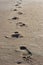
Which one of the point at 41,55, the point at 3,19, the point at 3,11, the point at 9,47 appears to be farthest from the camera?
the point at 3,11

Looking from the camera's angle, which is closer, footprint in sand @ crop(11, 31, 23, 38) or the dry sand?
the dry sand

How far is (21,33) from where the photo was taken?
9.61ft

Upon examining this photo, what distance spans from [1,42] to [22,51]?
1.18ft

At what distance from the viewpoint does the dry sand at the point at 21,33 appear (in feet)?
7.23

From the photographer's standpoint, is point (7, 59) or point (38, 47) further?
point (38, 47)

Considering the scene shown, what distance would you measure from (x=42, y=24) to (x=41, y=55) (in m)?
1.10

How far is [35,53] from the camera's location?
232 cm

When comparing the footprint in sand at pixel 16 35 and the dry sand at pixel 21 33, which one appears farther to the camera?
the footprint in sand at pixel 16 35

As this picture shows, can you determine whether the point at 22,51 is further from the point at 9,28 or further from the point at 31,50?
the point at 9,28

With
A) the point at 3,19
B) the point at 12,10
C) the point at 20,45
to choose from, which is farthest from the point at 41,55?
the point at 12,10

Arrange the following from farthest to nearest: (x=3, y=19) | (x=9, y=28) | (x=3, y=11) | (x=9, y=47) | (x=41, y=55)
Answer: (x=3, y=11), (x=3, y=19), (x=9, y=28), (x=9, y=47), (x=41, y=55)

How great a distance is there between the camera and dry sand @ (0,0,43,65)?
2.21 metres

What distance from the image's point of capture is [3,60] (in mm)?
2143

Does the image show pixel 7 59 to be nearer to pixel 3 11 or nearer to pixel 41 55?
pixel 41 55
